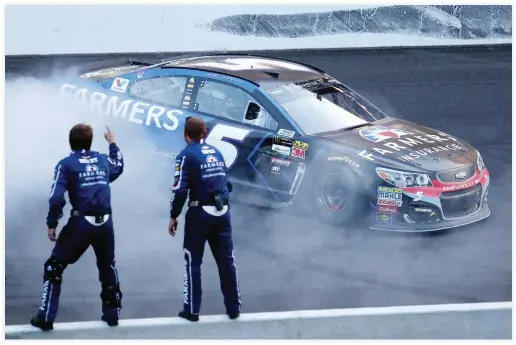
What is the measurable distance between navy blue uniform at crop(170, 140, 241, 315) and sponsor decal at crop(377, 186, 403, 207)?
6.49 ft

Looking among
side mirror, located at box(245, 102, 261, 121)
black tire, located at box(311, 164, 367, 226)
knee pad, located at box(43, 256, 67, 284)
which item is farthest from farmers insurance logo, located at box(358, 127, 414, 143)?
knee pad, located at box(43, 256, 67, 284)

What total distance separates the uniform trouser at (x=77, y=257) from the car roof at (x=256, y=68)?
115 inches

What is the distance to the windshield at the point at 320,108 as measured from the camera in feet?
A: 35.6

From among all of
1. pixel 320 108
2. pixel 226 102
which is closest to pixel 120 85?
pixel 226 102

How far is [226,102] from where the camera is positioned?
10.9m

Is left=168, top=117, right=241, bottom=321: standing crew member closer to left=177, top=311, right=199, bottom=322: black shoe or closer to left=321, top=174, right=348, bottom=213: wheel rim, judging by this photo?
left=177, top=311, right=199, bottom=322: black shoe

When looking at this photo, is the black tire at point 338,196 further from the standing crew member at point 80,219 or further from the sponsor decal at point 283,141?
the standing crew member at point 80,219

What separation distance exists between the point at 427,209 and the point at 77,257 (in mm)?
3424

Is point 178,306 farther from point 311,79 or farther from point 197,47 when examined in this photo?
point 197,47

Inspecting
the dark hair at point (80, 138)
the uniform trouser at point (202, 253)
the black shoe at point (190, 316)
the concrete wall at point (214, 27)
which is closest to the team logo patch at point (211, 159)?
the uniform trouser at point (202, 253)

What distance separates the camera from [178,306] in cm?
961

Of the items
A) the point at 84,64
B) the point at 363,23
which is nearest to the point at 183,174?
the point at 84,64

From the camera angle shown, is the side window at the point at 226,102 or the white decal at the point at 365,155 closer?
the white decal at the point at 365,155

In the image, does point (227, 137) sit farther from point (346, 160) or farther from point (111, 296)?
point (111, 296)
